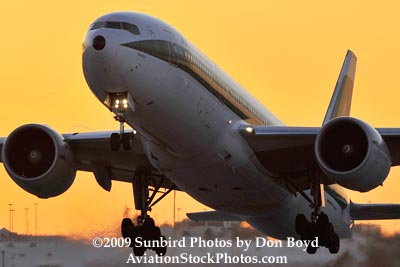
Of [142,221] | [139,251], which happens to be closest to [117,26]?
[142,221]

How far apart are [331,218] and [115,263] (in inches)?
265

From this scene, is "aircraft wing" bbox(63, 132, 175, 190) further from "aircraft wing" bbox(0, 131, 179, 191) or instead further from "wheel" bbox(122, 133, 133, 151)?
"wheel" bbox(122, 133, 133, 151)

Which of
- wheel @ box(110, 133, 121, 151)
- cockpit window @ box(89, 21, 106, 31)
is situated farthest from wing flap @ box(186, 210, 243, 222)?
cockpit window @ box(89, 21, 106, 31)

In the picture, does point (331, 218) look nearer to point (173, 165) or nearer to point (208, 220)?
point (208, 220)

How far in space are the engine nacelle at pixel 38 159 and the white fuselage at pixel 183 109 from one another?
3.56 m

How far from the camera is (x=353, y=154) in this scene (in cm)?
3216

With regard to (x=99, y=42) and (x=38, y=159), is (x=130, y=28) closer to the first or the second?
(x=99, y=42)

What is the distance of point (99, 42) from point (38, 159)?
7536mm

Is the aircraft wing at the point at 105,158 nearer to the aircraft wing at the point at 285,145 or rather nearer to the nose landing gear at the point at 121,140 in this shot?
the aircraft wing at the point at 285,145

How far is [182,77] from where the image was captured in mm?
29578

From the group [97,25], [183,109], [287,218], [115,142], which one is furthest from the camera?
[287,218]

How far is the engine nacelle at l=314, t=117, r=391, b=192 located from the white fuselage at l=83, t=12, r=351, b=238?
1.79 meters

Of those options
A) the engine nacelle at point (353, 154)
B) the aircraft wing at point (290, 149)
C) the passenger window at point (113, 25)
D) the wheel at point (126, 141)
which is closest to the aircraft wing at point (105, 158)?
the aircraft wing at point (290, 149)

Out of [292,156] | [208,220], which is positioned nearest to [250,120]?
[292,156]
